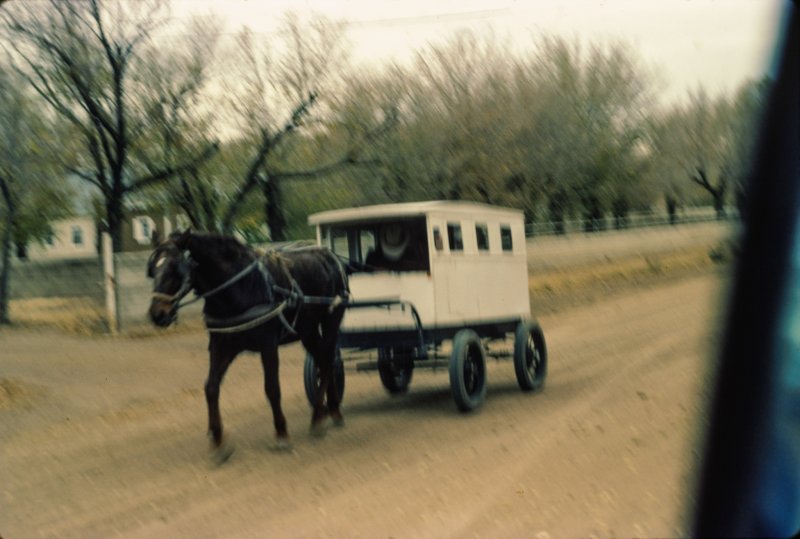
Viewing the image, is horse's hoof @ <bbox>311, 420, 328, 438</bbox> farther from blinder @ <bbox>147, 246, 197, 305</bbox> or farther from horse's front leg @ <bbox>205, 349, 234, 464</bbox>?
blinder @ <bbox>147, 246, 197, 305</bbox>

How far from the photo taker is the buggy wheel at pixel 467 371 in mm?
10500

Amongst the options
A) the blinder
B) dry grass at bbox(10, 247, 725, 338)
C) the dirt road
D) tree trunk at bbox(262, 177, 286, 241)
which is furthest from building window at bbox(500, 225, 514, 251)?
tree trunk at bbox(262, 177, 286, 241)

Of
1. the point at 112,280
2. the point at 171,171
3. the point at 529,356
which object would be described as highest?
the point at 171,171

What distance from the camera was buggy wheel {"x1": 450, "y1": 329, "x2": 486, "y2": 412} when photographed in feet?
34.4

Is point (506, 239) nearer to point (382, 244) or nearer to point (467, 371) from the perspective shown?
point (382, 244)

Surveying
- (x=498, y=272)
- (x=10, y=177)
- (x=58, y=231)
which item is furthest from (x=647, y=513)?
(x=58, y=231)

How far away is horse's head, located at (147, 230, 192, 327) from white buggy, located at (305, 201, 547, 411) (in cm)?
270

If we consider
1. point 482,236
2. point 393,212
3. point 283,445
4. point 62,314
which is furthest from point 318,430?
point 62,314

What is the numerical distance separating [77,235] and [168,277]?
22611mm

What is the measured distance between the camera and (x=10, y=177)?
20.1m

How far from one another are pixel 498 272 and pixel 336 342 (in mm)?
2691

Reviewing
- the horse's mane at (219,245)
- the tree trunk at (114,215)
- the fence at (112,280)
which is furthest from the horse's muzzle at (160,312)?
the tree trunk at (114,215)

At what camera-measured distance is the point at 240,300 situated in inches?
349

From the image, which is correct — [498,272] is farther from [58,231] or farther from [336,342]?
[58,231]
